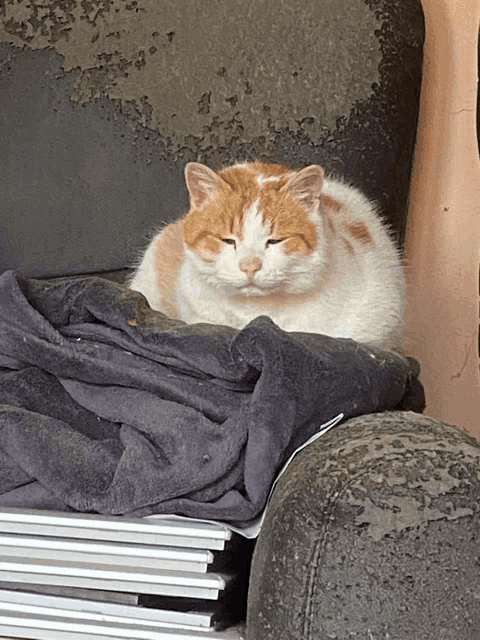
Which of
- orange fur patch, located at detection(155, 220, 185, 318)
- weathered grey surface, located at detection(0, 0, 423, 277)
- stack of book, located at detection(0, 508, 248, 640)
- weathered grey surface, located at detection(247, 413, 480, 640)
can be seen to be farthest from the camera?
weathered grey surface, located at detection(0, 0, 423, 277)

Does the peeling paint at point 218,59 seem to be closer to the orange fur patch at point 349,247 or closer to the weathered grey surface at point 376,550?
the orange fur patch at point 349,247

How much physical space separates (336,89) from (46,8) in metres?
0.54

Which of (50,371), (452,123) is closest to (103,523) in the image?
(50,371)

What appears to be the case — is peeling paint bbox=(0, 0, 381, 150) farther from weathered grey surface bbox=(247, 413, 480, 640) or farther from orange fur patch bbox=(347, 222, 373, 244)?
weathered grey surface bbox=(247, 413, 480, 640)

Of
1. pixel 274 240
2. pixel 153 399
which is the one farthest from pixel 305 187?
pixel 153 399

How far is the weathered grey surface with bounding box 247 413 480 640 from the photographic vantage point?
1.84ft

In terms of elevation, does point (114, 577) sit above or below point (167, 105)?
below

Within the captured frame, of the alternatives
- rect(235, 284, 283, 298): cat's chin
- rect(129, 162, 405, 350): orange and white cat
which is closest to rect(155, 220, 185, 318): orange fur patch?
rect(129, 162, 405, 350): orange and white cat

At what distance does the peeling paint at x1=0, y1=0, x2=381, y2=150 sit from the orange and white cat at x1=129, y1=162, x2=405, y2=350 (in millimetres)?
228

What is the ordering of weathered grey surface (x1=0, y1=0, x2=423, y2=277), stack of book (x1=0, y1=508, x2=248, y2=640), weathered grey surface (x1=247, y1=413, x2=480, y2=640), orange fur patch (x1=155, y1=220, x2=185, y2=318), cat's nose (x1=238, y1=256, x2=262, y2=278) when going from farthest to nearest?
1. weathered grey surface (x1=0, y1=0, x2=423, y2=277)
2. orange fur patch (x1=155, y1=220, x2=185, y2=318)
3. cat's nose (x1=238, y1=256, x2=262, y2=278)
4. stack of book (x1=0, y1=508, x2=248, y2=640)
5. weathered grey surface (x1=247, y1=413, x2=480, y2=640)

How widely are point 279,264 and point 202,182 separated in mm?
160

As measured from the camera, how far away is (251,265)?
3.08 feet

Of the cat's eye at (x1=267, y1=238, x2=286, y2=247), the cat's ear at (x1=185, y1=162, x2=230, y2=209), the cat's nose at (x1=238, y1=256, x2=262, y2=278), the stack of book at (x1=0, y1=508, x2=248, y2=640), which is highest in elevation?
the cat's ear at (x1=185, y1=162, x2=230, y2=209)

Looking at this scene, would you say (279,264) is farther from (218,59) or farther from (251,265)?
(218,59)
